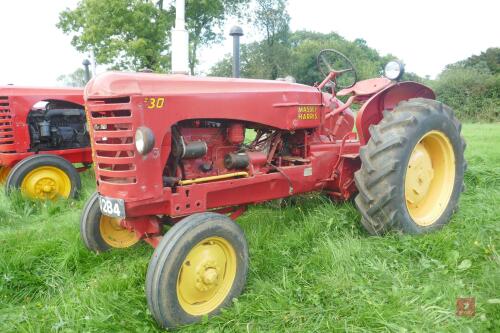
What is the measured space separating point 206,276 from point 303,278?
72 cm

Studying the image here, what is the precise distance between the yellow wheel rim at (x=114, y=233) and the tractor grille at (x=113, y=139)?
0.84 meters

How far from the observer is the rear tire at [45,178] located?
4891mm

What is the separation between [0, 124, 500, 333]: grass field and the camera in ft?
7.64

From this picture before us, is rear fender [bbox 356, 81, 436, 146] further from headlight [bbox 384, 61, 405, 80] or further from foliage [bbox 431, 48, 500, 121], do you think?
foliage [bbox 431, 48, 500, 121]

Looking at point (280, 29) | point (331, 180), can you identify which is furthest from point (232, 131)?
point (280, 29)

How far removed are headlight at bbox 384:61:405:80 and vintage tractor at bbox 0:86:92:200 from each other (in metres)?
4.02

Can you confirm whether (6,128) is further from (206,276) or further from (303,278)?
(303,278)

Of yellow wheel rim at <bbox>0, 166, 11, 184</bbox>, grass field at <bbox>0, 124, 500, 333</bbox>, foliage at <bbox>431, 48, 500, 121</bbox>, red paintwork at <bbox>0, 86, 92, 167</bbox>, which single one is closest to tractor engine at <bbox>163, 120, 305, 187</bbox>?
grass field at <bbox>0, 124, 500, 333</bbox>

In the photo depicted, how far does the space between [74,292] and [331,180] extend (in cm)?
228

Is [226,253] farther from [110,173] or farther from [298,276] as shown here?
[110,173]

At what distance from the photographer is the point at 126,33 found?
2036 centimetres

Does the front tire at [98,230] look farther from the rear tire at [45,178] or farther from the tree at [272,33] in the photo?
the tree at [272,33]

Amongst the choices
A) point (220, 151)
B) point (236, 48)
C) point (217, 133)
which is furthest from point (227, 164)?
point (236, 48)

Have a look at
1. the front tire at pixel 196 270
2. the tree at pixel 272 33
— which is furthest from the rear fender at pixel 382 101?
the tree at pixel 272 33
